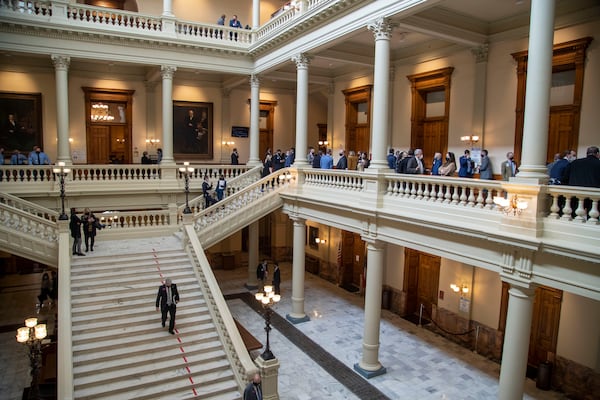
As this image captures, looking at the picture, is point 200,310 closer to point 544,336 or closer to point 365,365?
point 365,365

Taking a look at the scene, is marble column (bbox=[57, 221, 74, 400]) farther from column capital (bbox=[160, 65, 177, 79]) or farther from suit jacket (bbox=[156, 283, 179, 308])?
column capital (bbox=[160, 65, 177, 79])

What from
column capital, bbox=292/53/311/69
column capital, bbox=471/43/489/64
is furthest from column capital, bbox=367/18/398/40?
column capital, bbox=292/53/311/69

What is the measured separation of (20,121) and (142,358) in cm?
1282

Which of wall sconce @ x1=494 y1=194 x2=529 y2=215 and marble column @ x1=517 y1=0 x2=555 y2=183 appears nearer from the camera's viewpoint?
marble column @ x1=517 y1=0 x2=555 y2=183

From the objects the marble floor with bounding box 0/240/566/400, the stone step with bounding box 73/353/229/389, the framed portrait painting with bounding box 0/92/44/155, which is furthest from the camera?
the framed portrait painting with bounding box 0/92/44/155

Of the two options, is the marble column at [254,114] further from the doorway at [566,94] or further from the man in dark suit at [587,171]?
the man in dark suit at [587,171]

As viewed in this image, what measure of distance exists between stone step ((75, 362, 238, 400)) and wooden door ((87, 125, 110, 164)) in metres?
12.5

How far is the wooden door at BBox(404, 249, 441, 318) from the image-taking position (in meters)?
15.1

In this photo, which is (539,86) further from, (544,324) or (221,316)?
(221,316)

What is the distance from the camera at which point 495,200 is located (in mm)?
8062

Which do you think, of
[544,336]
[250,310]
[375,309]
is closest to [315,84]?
[250,310]

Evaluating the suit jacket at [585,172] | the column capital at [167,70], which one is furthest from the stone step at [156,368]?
A: the column capital at [167,70]

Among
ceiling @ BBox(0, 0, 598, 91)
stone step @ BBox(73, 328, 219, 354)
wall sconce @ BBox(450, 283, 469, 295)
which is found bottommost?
stone step @ BBox(73, 328, 219, 354)

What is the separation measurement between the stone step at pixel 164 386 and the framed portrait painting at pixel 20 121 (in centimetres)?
1263
